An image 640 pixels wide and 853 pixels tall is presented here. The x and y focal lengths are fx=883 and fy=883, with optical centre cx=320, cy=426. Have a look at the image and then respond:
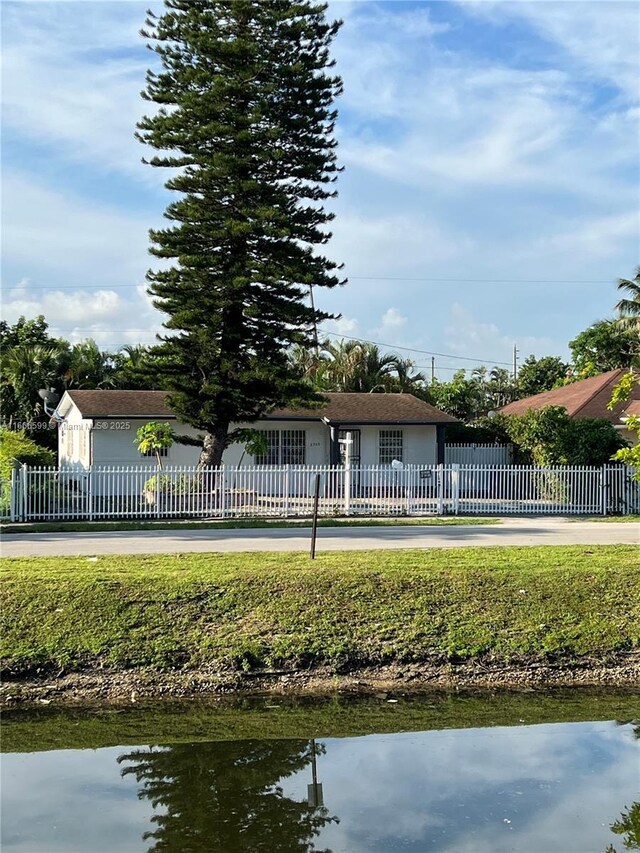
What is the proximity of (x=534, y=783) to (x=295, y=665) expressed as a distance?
377 cm

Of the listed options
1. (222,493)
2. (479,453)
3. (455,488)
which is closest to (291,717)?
(222,493)

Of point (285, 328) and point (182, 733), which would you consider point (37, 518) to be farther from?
point (182, 733)

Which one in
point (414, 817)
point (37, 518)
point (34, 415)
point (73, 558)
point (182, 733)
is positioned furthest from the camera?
point (34, 415)

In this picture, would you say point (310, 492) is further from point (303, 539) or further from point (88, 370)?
point (88, 370)

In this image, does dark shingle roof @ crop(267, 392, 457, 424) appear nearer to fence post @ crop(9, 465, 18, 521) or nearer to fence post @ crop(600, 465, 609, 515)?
fence post @ crop(600, 465, 609, 515)

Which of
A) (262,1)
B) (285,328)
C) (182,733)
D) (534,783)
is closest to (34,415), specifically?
(285,328)

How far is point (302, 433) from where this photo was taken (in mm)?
35188

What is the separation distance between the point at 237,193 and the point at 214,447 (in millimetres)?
8006

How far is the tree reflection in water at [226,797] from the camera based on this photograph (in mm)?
6707

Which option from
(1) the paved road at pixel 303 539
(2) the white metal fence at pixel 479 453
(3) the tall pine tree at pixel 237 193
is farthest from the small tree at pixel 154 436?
(2) the white metal fence at pixel 479 453

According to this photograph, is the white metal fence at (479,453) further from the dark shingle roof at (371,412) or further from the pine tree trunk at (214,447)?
the pine tree trunk at (214,447)

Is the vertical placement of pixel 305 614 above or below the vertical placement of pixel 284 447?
below

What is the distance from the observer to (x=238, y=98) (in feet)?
89.3

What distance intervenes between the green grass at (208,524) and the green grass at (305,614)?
7.18 meters
